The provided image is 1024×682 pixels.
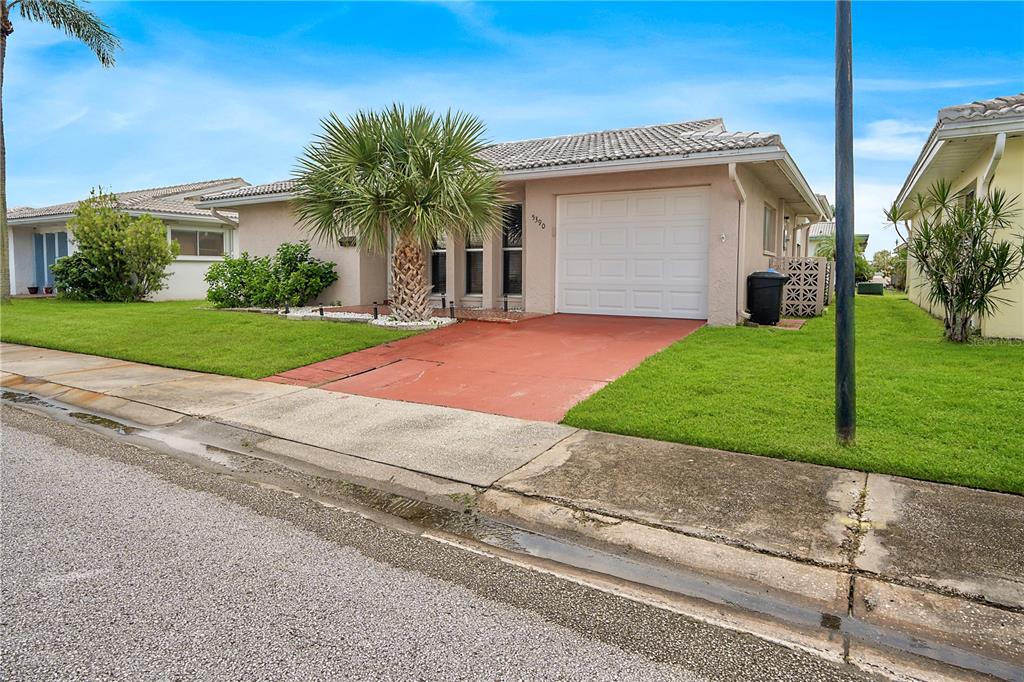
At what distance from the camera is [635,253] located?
12.7 meters

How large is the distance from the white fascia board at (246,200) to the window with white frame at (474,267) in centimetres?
442

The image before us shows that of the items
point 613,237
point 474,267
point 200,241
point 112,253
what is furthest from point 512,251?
point 200,241

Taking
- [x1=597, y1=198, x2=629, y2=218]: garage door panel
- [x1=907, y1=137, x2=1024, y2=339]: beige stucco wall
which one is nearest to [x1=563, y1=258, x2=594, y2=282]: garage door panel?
[x1=597, y1=198, x2=629, y2=218]: garage door panel

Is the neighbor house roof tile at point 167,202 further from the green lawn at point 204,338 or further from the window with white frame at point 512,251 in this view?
the window with white frame at point 512,251

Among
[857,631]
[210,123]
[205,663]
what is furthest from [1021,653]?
[210,123]

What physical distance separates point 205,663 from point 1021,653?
3308mm

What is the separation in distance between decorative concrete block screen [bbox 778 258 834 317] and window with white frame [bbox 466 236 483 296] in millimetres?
6934

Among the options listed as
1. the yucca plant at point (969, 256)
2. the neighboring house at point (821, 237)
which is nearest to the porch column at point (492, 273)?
the yucca plant at point (969, 256)

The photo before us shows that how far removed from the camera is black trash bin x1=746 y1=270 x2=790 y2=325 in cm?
1219

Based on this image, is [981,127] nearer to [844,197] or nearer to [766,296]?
[766,296]

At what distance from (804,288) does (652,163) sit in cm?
602

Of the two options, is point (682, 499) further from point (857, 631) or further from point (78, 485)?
point (78, 485)

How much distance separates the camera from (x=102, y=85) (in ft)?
71.5

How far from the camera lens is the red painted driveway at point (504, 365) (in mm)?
7242
